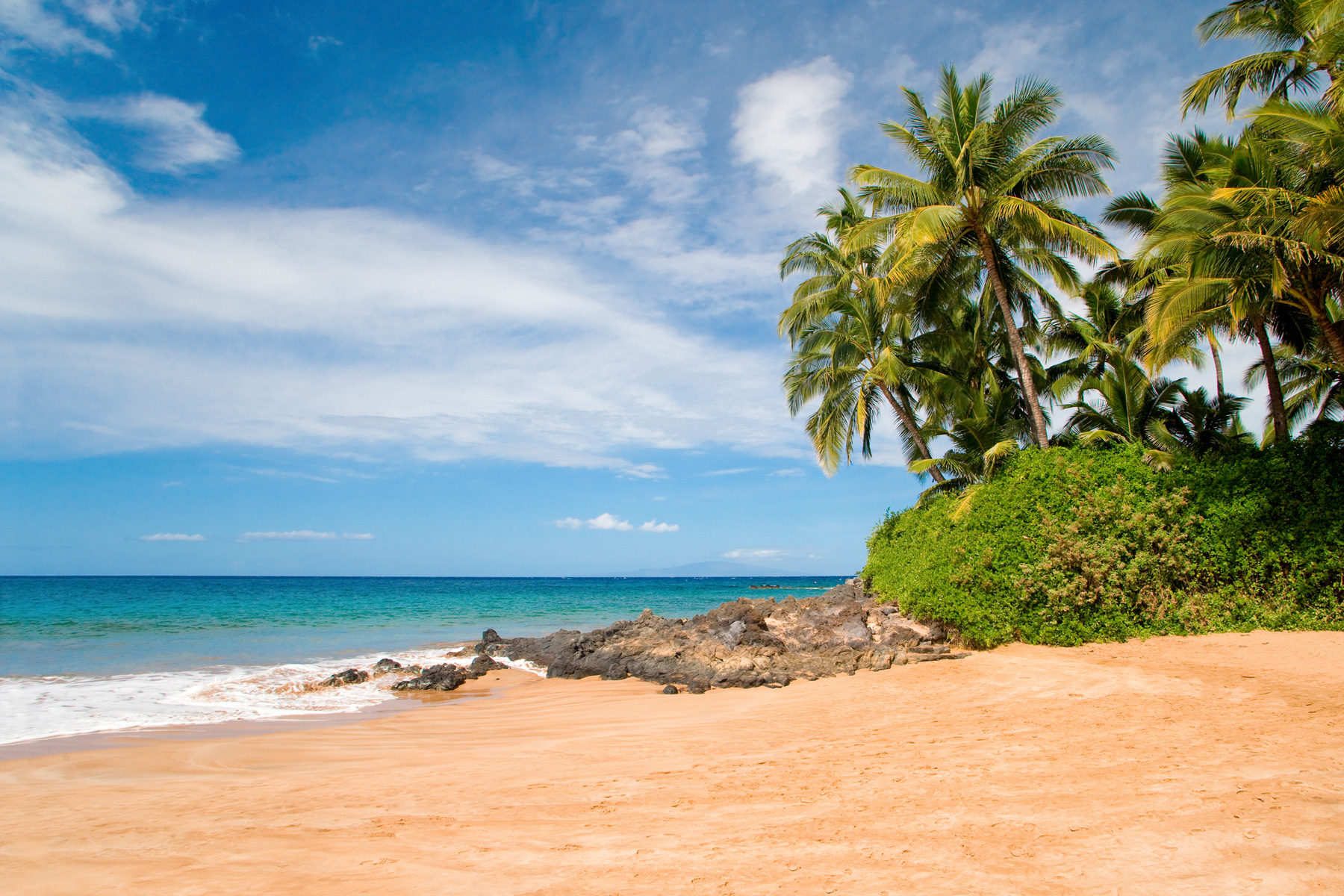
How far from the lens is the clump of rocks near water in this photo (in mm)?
10805

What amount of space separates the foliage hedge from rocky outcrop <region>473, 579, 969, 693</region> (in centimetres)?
147

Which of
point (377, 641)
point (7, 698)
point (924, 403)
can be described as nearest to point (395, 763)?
point (7, 698)

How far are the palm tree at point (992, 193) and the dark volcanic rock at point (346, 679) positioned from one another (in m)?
14.2

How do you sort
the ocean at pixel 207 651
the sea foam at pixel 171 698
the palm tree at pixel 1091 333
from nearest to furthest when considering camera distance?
the sea foam at pixel 171 698
the ocean at pixel 207 651
the palm tree at pixel 1091 333

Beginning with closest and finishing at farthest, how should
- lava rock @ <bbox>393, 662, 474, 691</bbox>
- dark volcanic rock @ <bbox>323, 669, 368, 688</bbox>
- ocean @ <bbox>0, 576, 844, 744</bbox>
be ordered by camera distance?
ocean @ <bbox>0, 576, 844, 744</bbox>
lava rock @ <bbox>393, 662, 474, 691</bbox>
dark volcanic rock @ <bbox>323, 669, 368, 688</bbox>

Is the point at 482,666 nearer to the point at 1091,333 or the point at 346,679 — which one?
the point at 346,679

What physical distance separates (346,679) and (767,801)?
1065 cm

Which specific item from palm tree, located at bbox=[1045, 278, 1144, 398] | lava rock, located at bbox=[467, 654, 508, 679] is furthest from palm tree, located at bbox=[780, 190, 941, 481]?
lava rock, located at bbox=[467, 654, 508, 679]

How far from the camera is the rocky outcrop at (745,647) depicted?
35.4 feet

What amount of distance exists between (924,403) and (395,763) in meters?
17.4

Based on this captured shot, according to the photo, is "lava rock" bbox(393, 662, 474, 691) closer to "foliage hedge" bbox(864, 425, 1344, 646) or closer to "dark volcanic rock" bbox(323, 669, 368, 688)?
"dark volcanic rock" bbox(323, 669, 368, 688)

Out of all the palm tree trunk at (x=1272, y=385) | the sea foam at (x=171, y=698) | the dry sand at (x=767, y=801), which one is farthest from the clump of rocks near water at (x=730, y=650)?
the palm tree trunk at (x=1272, y=385)

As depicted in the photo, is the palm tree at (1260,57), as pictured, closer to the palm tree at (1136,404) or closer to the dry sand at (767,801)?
→ the palm tree at (1136,404)

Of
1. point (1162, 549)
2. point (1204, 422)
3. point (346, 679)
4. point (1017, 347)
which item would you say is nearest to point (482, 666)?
point (346, 679)
